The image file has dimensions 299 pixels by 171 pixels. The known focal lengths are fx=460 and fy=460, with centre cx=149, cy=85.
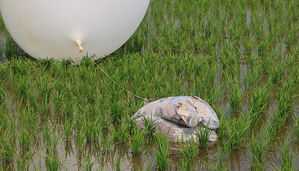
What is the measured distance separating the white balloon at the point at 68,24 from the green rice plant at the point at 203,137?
1394mm

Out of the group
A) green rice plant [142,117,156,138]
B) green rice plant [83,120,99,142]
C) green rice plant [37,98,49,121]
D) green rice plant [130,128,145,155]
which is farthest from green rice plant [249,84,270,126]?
green rice plant [37,98,49,121]

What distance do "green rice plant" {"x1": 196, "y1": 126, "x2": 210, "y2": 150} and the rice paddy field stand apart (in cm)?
1

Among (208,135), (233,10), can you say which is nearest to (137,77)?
(208,135)

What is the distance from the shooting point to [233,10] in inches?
218

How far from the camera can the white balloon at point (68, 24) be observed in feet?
12.2

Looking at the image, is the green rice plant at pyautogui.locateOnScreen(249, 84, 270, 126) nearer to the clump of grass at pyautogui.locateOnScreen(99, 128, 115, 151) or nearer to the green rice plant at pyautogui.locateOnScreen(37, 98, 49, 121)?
the clump of grass at pyautogui.locateOnScreen(99, 128, 115, 151)

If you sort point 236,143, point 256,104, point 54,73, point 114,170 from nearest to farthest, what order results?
1. point 114,170
2. point 236,143
3. point 256,104
4. point 54,73

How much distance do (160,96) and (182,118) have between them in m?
0.57

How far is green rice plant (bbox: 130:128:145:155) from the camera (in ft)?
9.00

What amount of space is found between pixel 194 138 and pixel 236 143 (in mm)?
261

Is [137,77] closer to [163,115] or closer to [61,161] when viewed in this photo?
[163,115]

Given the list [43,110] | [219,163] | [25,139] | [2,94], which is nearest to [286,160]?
[219,163]

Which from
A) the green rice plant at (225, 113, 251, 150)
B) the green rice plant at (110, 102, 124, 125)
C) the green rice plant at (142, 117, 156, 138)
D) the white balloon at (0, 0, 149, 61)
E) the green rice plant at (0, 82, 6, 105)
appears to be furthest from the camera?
the white balloon at (0, 0, 149, 61)

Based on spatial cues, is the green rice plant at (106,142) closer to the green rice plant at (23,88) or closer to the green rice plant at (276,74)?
the green rice plant at (23,88)
